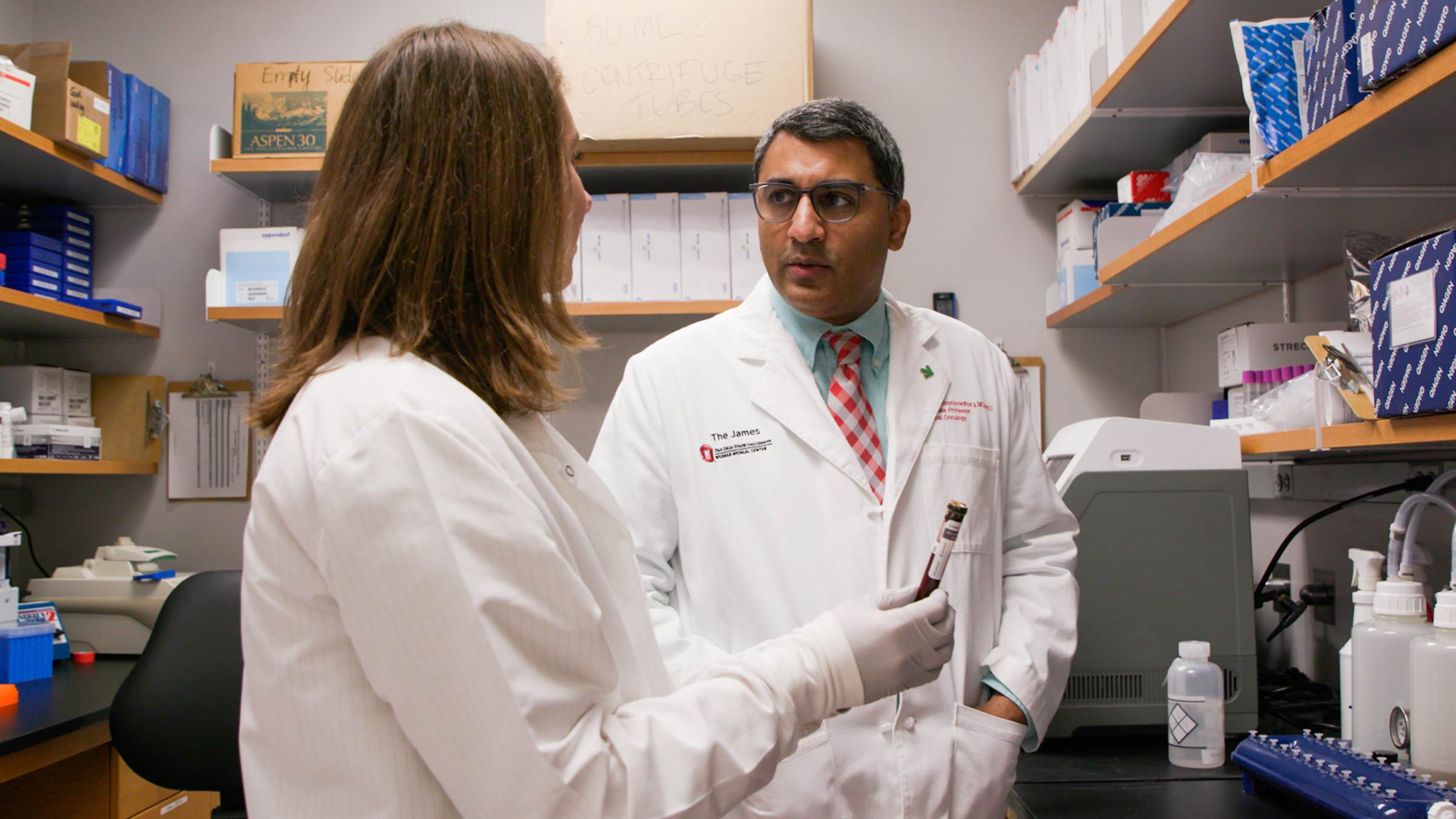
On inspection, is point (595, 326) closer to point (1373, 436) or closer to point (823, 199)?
point (823, 199)

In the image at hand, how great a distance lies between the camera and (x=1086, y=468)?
66.5 inches

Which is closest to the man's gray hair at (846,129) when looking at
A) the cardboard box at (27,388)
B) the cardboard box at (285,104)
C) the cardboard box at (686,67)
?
the cardboard box at (686,67)

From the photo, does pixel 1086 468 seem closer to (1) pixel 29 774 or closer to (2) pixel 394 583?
(2) pixel 394 583

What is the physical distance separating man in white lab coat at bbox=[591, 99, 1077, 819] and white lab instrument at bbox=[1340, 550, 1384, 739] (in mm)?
356

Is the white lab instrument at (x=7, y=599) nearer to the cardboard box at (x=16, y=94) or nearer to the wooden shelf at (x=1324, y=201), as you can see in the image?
the cardboard box at (x=16, y=94)

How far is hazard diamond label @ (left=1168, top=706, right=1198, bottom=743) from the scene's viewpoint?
4.95 ft

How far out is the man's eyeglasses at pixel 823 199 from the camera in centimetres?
152

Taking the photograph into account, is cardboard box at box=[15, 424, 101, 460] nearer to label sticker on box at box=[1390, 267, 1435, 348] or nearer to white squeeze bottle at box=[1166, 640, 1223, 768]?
white squeeze bottle at box=[1166, 640, 1223, 768]

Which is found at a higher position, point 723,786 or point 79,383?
point 79,383

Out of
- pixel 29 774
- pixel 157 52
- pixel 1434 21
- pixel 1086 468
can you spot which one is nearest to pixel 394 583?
pixel 1434 21

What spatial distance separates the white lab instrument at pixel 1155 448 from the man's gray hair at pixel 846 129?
0.56 meters

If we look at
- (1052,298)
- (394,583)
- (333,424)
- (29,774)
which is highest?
(1052,298)

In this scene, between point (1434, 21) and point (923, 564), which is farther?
point (923, 564)

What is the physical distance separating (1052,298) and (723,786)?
84.8 inches
